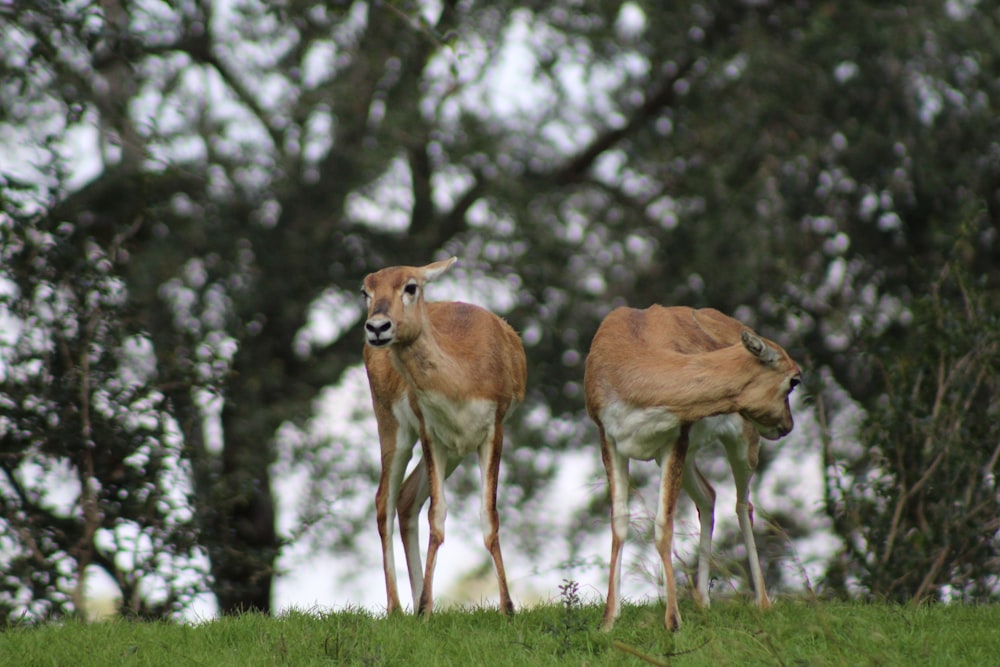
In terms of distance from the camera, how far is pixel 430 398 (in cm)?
888

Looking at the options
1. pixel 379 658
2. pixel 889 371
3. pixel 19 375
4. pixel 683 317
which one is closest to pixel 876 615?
pixel 683 317

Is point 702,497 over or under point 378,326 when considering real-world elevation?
under

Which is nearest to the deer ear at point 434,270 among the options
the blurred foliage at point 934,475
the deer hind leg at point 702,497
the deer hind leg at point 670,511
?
the deer hind leg at point 670,511

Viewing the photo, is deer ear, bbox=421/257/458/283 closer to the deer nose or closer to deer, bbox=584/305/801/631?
the deer nose

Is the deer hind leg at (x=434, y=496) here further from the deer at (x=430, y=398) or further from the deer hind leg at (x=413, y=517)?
the deer hind leg at (x=413, y=517)

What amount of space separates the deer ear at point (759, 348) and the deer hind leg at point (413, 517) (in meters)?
2.64

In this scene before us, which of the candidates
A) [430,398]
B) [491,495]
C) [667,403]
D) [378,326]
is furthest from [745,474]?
[378,326]

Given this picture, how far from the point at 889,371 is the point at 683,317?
10.6 ft

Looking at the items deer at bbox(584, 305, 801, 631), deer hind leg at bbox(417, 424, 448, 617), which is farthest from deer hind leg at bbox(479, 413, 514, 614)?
deer at bbox(584, 305, 801, 631)

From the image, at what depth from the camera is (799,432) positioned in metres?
15.9

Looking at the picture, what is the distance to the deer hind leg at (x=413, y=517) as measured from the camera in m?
9.65

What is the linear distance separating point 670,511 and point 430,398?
5.74 feet

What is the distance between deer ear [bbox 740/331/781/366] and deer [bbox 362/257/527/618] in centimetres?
186

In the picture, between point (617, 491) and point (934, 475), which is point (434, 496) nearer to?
point (617, 491)
